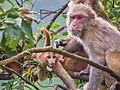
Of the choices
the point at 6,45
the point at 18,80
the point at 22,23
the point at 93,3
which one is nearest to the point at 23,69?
the point at 18,80

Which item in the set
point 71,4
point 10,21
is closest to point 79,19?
point 71,4

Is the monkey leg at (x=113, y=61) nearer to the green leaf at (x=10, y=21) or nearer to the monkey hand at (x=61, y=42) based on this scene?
the monkey hand at (x=61, y=42)

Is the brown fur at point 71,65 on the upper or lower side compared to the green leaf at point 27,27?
lower

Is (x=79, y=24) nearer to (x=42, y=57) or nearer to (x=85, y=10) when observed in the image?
(x=85, y=10)

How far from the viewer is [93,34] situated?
4.31 m

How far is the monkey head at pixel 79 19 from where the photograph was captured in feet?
14.0

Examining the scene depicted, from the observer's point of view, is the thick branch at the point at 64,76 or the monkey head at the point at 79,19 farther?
the monkey head at the point at 79,19

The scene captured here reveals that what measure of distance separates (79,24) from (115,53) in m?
0.54

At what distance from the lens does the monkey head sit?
Answer: 4.26 meters

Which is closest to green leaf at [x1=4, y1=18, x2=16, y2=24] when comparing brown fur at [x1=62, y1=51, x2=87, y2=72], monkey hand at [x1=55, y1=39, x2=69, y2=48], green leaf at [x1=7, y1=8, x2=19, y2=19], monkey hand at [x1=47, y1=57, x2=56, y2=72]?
green leaf at [x1=7, y1=8, x2=19, y2=19]

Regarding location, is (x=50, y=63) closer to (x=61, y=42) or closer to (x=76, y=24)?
(x=76, y=24)

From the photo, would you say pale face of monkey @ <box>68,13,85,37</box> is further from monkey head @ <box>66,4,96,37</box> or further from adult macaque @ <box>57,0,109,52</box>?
adult macaque @ <box>57,0,109,52</box>

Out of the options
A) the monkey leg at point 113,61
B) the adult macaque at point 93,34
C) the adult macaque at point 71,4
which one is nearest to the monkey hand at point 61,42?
the adult macaque at point 71,4

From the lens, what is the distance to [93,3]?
5.78 meters
